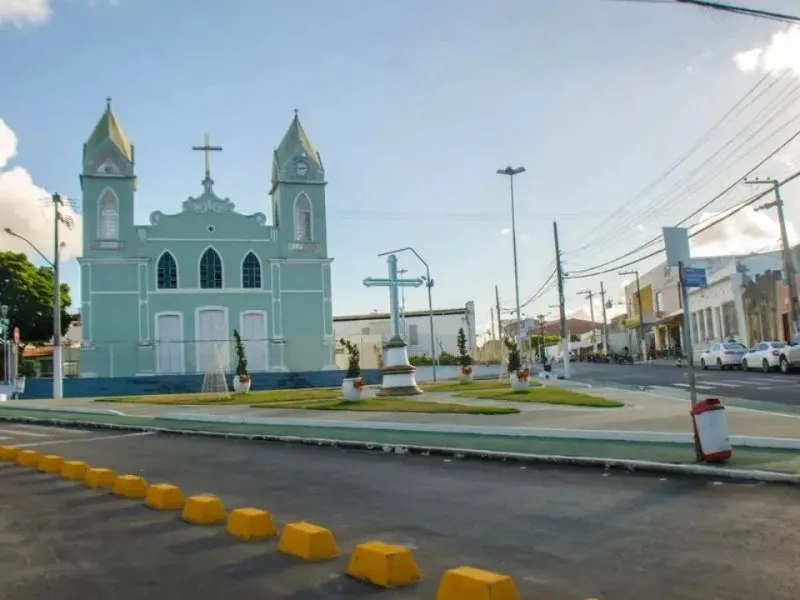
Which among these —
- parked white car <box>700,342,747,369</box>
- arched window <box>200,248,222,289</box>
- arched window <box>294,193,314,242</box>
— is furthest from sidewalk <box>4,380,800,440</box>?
arched window <box>294,193,314,242</box>

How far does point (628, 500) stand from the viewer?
334 inches

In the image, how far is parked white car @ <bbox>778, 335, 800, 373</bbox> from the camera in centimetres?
3253

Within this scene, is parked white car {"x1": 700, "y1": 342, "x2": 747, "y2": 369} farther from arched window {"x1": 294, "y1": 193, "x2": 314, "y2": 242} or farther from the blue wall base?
arched window {"x1": 294, "y1": 193, "x2": 314, "y2": 242}

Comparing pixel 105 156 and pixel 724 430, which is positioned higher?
pixel 105 156

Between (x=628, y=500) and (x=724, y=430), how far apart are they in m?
2.67

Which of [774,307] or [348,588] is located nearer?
[348,588]

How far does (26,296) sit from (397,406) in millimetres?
43747

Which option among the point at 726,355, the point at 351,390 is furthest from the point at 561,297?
the point at 351,390

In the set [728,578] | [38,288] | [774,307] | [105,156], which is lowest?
[728,578]

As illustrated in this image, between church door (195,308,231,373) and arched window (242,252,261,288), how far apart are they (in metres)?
2.43

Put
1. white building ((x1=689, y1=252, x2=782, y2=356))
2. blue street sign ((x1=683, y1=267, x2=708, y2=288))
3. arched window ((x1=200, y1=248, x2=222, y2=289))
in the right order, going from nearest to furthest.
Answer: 1. blue street sign ((x1=683, y1=267, x2=708, y2=288))
2. arched window ((x1=200, y1=248, x2=222, y2=289))
3. white building ((x1=689, y1=252, x2=782, y2=356))

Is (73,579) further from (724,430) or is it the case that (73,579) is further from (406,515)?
(724,430)

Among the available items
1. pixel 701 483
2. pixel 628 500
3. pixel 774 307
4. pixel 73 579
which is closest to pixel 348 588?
pixel 73 579

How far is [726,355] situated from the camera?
4003 centimetres
